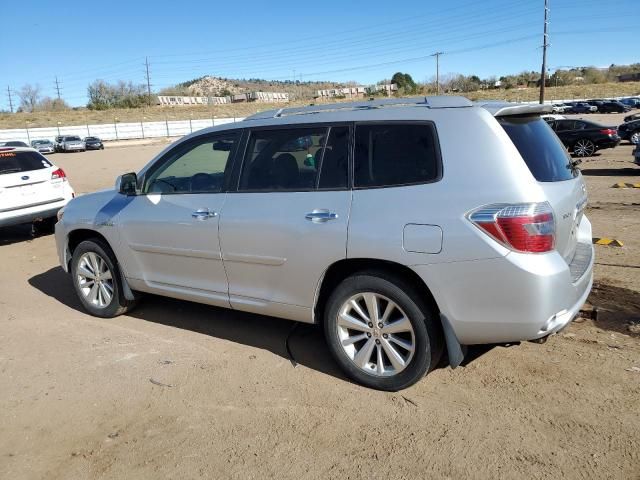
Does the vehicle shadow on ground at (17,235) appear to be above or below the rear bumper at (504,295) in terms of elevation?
below

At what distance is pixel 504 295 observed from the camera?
3.13m

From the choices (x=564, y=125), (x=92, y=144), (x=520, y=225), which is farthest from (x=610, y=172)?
(x=92, y=144)

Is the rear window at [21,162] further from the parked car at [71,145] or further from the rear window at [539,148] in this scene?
the parked car at [71,145]

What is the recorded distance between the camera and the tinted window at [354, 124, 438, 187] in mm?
3439

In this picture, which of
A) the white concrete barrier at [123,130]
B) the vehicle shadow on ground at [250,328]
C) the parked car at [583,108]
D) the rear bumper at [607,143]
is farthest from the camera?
the white concrete barrier at [123,130]

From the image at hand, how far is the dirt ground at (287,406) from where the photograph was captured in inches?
116

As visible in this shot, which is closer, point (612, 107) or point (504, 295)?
point (504, 295)

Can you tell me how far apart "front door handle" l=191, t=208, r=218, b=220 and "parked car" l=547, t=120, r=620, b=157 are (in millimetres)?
17119

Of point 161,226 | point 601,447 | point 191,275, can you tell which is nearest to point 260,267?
point 191,275

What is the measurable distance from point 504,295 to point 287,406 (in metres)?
1.55

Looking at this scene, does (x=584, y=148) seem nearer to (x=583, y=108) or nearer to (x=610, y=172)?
(x=610, y=172)

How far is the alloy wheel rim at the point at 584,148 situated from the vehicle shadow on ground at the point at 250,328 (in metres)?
17.0

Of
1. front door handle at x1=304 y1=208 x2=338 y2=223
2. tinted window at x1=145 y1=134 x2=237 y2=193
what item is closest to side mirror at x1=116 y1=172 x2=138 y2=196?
tinted window at x1=145 y1=134 x2=237 y2=193

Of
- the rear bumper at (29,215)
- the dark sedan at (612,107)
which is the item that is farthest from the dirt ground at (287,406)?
the dark sedan at (612,107)
